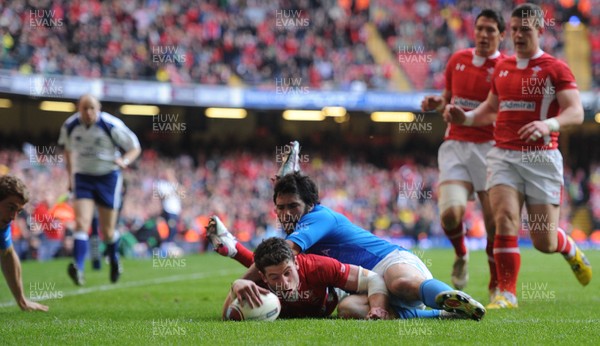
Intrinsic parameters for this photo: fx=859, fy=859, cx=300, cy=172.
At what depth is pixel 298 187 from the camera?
6.46 meters

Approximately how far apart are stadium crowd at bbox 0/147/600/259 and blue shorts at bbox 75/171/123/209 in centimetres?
822

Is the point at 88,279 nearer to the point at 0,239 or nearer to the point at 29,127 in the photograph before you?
the point at 0,239

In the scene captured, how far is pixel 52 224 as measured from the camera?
A: 19734mm

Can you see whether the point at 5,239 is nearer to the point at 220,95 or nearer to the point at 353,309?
the point at 353,309

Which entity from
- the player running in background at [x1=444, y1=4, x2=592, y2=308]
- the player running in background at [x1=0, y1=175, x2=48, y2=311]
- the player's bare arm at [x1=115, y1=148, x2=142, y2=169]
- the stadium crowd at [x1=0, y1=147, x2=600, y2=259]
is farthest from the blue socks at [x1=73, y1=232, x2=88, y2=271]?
the stadium crowd at [x1=0, y1=147, x2=600, y2=259]

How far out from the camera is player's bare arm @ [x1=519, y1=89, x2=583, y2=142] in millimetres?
6973

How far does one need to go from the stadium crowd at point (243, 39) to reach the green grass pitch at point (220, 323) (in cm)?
1549

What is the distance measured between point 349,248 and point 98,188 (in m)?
6.05

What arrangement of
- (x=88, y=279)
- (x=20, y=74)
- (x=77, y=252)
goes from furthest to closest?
(x=20, y=74)
(x=88, y=279)
(x=77, y=252)

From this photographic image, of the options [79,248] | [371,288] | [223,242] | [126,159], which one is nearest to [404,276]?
[371,288]

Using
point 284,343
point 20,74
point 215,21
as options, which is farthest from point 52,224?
point 284,343

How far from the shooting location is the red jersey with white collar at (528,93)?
784 cm

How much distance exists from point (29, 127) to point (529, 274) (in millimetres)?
20978

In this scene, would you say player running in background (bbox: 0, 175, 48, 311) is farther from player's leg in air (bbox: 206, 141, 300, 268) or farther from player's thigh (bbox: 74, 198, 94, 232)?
player's thigh (bbox: 74, 198, 94, 232)
